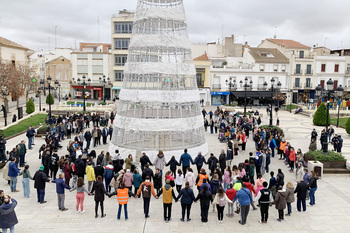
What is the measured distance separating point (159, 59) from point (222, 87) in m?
39.3

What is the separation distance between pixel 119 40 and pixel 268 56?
2824 cm

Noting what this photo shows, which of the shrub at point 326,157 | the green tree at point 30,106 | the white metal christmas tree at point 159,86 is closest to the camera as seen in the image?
the shrub at point 326,157

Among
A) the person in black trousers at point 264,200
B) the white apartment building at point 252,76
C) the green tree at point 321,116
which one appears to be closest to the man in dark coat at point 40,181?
the person in black trousers at point 264,200

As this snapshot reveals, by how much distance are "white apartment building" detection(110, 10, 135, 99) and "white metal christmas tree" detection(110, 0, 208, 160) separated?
3838cm

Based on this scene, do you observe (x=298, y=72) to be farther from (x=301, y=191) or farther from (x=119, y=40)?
(x=301, y=191)

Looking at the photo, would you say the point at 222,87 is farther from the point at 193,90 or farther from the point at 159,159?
the point at 159,159

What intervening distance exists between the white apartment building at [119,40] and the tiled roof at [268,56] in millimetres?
23424

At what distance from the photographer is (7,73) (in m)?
39.3

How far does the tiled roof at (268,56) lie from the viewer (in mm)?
56750

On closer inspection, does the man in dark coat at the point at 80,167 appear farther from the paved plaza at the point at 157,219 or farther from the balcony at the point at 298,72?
the balcony at the point at 298,72

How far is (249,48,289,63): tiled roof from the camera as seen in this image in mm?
56750

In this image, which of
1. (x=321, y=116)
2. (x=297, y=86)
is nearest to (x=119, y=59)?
(x=297, y=86)

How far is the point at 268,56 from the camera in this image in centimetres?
5872

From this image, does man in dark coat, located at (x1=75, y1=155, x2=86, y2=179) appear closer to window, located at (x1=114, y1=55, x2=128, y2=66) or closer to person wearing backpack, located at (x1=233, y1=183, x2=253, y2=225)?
person wearing backpack, located at (x1=233, y1=183, x2=253, y2=225)
